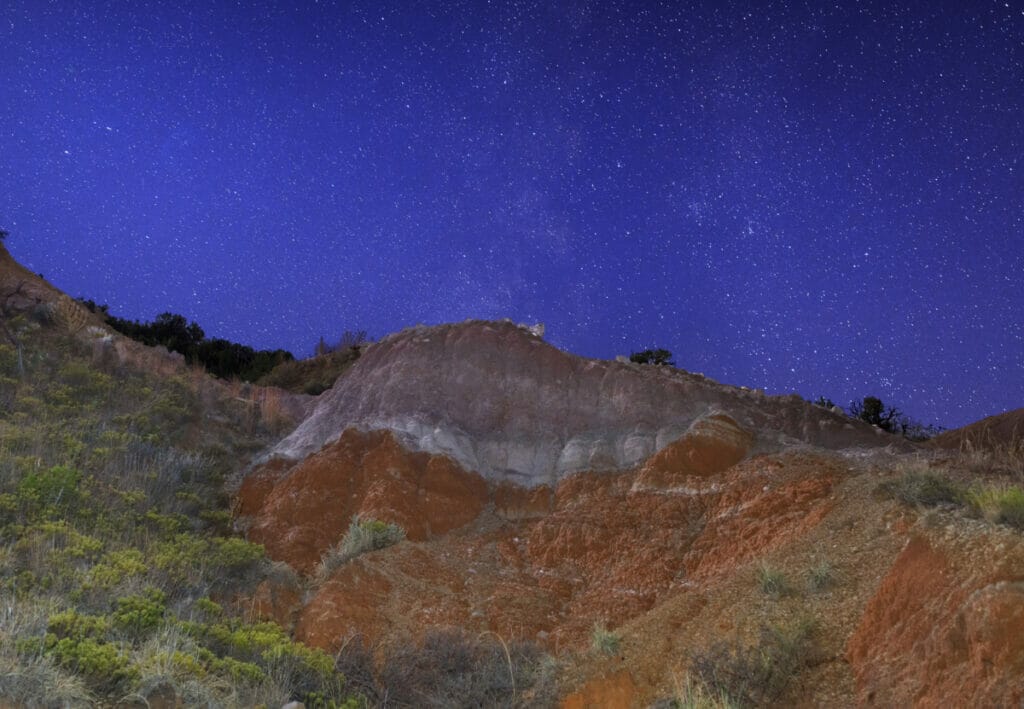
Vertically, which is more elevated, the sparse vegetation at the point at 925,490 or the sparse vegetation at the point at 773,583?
the sparse vegetation at the point at 925,490

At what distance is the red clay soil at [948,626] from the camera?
6.25 m

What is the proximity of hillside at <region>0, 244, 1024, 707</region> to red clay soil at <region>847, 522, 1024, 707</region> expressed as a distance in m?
0.02

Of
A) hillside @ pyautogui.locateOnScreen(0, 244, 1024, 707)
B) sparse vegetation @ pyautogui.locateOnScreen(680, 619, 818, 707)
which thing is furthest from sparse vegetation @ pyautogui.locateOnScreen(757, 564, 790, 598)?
sparse vegetation @ pyautogui.locateOnScreen(680, 619, 818, 707)

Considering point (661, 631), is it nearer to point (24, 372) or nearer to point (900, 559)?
point (900, 559)

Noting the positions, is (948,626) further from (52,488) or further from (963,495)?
(52,488)

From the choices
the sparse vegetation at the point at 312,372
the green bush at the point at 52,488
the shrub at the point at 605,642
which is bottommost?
the shrub at the point at 605,642

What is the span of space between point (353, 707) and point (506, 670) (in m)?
2.09

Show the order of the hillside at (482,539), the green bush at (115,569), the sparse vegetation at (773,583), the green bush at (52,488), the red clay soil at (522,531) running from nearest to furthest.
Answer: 1. the hillside at (482,539)
2. the green bush at (115,569)
3. the sparse vegetation at (773,583)
4. the green bush at (52,488)
5. the red clay soil at (522,531)

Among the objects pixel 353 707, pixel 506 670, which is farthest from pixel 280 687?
pixel 506 670

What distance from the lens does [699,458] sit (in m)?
13.8

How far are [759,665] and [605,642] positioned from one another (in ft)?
6.82

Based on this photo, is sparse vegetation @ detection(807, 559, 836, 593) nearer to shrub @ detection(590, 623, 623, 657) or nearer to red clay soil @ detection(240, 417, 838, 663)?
red clay soil @ detection(240, 417, 838, 663)

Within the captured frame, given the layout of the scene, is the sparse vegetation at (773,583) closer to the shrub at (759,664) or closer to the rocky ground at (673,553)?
the rocky ground at (673,553)

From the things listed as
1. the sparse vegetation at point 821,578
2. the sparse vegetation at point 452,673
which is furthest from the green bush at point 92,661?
the sparse vegetation at point 821,578
